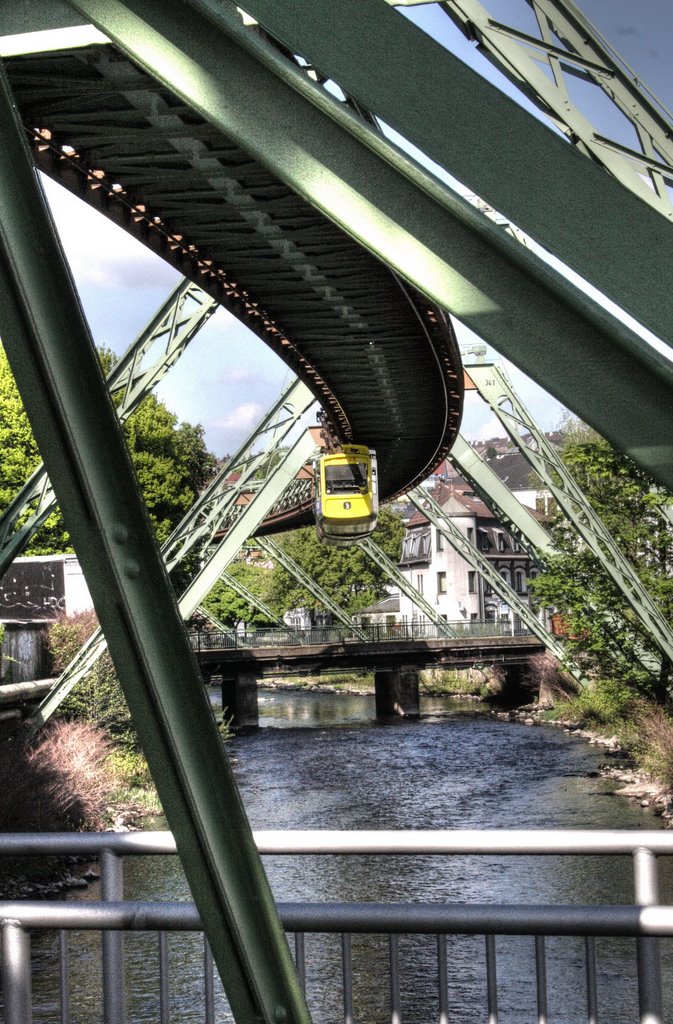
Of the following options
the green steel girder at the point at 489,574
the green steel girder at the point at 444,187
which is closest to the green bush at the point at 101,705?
the green steel girder at the point at 489,574

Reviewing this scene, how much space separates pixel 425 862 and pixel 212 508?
12.6 m

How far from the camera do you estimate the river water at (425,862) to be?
36.7 ft

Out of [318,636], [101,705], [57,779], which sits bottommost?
[57,779]

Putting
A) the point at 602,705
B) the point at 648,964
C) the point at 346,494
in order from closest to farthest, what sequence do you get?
the point at 648,964 < the point at 346,494 < the point at 602,705

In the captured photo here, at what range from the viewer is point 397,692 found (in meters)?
45.9

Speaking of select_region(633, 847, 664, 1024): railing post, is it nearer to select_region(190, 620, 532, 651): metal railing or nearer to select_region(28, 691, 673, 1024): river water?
select_region(28, 691, 673, 1024): river water

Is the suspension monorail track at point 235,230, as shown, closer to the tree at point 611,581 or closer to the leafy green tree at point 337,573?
the tree at point 611,581

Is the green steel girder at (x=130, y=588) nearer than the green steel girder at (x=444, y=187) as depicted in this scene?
Yes

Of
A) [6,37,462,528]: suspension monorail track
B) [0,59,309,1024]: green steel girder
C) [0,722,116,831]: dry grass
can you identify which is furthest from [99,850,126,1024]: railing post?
[0,722,116,831]: dry grass

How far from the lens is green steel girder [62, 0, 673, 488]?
2.22m

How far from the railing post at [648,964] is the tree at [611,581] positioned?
89.4 ft

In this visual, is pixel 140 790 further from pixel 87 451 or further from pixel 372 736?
pixel 87 451

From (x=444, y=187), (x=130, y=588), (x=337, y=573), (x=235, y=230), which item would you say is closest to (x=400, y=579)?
(x=337, y=573)

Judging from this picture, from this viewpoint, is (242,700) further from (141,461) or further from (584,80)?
(584,80)
